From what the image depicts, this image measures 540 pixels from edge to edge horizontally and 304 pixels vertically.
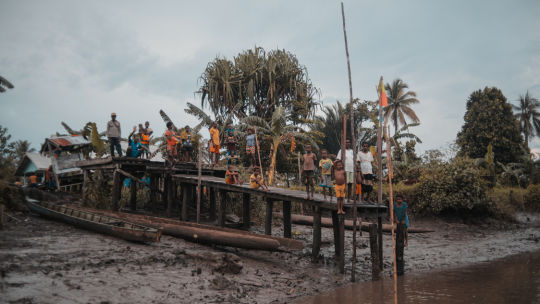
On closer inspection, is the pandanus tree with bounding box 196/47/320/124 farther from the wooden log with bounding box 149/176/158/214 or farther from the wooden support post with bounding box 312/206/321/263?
the wooden support post with bounding box 312/206/321/263

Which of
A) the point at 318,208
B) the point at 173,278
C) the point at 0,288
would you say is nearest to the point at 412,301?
the point at 318,208

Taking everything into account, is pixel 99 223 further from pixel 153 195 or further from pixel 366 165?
pixel 366 165

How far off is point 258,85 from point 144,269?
18.6 metres

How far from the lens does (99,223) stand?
970 cm

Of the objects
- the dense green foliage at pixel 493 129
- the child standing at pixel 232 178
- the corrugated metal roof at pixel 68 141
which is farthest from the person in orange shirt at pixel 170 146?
the dense green foliage at pixel 493 129

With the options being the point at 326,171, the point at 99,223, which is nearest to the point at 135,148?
the point at 99,223

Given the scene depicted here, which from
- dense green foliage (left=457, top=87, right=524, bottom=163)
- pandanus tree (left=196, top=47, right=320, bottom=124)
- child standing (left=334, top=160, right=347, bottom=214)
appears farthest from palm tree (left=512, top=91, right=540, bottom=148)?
child standing (left=334, top=160, right=347, bottom=214)

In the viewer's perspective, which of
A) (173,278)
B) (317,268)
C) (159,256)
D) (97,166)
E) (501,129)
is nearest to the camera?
(173,278)

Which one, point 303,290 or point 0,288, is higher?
point 0,288

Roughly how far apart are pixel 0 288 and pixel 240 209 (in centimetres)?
1039

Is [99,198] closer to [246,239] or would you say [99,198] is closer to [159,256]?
[159,256]

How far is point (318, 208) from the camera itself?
9258mm

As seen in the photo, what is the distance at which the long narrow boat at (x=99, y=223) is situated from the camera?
28.6ft

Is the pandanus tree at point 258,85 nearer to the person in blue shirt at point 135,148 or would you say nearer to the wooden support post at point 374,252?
the person in blue shirt at point 135,148
